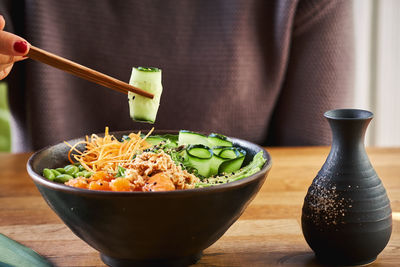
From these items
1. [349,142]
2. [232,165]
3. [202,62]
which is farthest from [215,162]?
[202,62]

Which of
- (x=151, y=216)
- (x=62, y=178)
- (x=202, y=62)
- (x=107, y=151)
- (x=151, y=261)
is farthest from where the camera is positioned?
(x=202, y=62)

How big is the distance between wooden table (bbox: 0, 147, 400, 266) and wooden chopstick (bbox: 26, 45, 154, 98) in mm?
349

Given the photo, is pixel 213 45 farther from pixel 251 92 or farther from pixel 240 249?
pixel 240 249

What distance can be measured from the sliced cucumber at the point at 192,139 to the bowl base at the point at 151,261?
0.29 m

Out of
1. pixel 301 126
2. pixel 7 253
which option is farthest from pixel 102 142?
pixel 301 126

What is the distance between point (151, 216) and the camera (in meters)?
0.80

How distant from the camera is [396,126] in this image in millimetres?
3395

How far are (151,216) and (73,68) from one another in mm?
350

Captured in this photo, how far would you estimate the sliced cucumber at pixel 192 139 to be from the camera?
116 cm

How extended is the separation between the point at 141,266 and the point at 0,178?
798mm

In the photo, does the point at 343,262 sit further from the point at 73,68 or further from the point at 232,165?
the point at 73,68

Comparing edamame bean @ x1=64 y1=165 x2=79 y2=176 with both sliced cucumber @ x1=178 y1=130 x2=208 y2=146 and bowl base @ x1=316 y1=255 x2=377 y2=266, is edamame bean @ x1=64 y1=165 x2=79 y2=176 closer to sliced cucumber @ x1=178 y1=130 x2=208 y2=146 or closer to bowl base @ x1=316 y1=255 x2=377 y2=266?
sliced cucumber @ x1=178 y1=130 x2=208 y2=146

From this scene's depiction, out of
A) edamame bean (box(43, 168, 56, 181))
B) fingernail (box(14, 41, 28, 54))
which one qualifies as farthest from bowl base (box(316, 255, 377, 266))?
fingernail (box(14, 41, 28, 54))

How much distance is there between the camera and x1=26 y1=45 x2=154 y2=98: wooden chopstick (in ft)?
3.09
